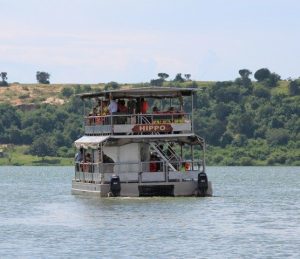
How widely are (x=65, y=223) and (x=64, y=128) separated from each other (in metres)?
133

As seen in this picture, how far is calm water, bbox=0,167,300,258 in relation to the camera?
45.9m

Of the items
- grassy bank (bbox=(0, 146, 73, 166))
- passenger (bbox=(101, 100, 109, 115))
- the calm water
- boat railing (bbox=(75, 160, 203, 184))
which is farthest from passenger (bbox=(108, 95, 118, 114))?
grassy bank (bbox=(0, 146, 73, 166))

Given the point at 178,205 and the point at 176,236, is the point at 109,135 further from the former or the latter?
the point at 176,236

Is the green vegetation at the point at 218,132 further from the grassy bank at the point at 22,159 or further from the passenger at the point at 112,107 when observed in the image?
the passenger at the point at 112,107

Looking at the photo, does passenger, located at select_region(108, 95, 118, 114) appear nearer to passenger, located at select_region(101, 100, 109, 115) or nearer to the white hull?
passenger, located at select_region(101, 100, 109, 115)

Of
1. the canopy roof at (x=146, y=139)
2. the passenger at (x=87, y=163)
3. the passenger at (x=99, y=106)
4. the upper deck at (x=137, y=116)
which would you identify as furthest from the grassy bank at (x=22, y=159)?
the canopy roof at (x=146, y=139)

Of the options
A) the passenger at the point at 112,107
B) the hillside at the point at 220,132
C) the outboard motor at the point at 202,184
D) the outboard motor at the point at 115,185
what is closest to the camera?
the outboard motor at the point at 115,185

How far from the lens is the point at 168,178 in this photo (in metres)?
66.0

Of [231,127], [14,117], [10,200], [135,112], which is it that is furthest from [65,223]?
[14,117]

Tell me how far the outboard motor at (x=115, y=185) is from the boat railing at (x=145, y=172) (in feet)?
2.95

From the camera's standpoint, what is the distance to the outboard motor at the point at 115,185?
65.1 meters

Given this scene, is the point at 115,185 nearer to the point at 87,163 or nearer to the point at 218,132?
the point at 87,163

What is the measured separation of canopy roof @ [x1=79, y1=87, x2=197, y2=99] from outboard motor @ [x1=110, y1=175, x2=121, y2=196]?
4.63m

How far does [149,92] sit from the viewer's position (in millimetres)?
67875
